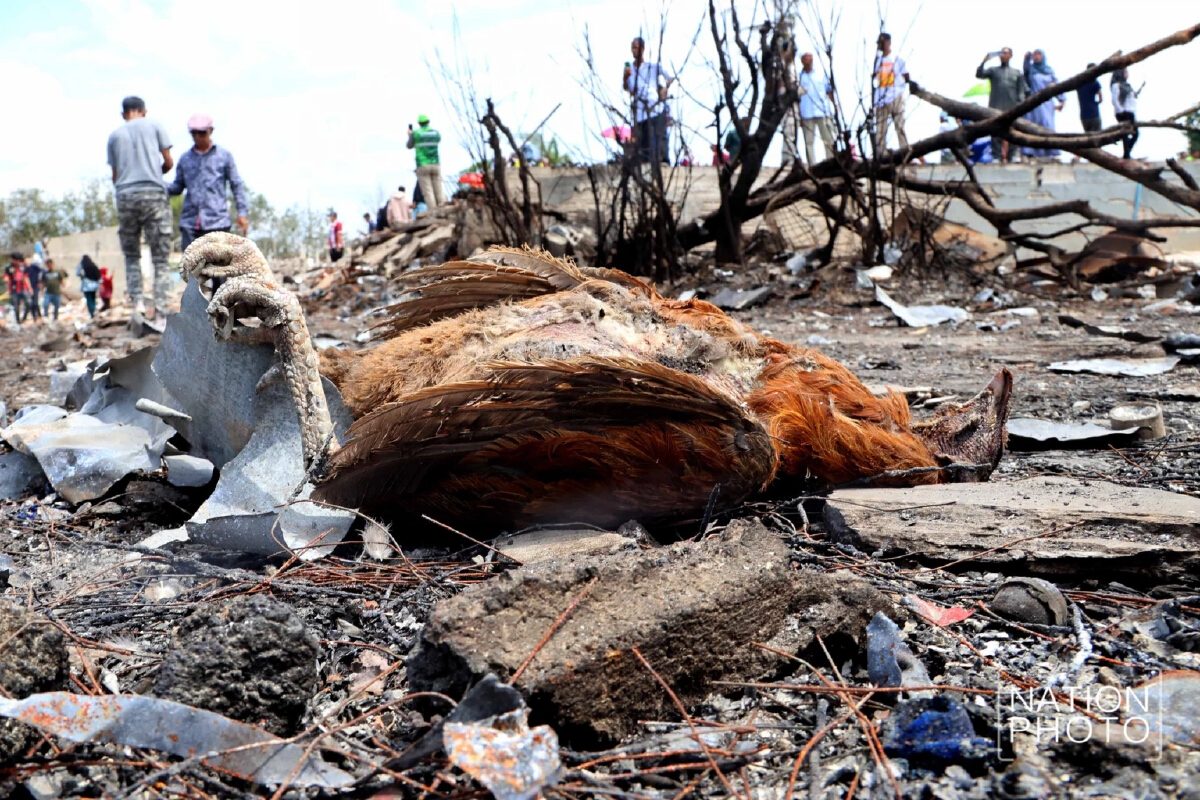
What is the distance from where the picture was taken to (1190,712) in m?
1.58

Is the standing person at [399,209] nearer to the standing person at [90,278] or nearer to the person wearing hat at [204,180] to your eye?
the standing person at [90,278]

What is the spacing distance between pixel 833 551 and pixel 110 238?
3023 cm

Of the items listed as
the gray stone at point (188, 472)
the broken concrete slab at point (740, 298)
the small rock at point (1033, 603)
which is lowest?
the small rock at point (1033, 603)

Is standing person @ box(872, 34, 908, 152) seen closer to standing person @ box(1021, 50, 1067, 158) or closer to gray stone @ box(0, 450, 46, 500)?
standing person @ box(1021, 50, 1067, 158)

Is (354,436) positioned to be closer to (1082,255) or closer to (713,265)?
(713,265)

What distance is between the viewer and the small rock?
2.03 m

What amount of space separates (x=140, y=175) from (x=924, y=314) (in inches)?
292

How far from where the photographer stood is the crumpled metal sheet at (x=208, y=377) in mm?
2912

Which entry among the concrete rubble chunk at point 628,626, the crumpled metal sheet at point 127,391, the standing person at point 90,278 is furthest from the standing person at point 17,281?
the concrete rubble chunk at point 628,626

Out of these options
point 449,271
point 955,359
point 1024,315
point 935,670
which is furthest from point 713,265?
point 935,670

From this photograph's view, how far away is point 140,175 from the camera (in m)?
8.20

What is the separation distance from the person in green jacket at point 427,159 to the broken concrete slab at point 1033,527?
40.3ft

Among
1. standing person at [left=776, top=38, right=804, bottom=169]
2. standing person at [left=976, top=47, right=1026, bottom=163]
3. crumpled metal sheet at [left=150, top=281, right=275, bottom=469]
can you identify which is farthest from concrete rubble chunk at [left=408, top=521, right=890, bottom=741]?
standing person at [left=976, top=47, right=1026, bottom=163]

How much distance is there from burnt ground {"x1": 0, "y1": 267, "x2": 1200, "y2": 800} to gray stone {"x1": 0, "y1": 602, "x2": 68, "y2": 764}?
0.07 m
